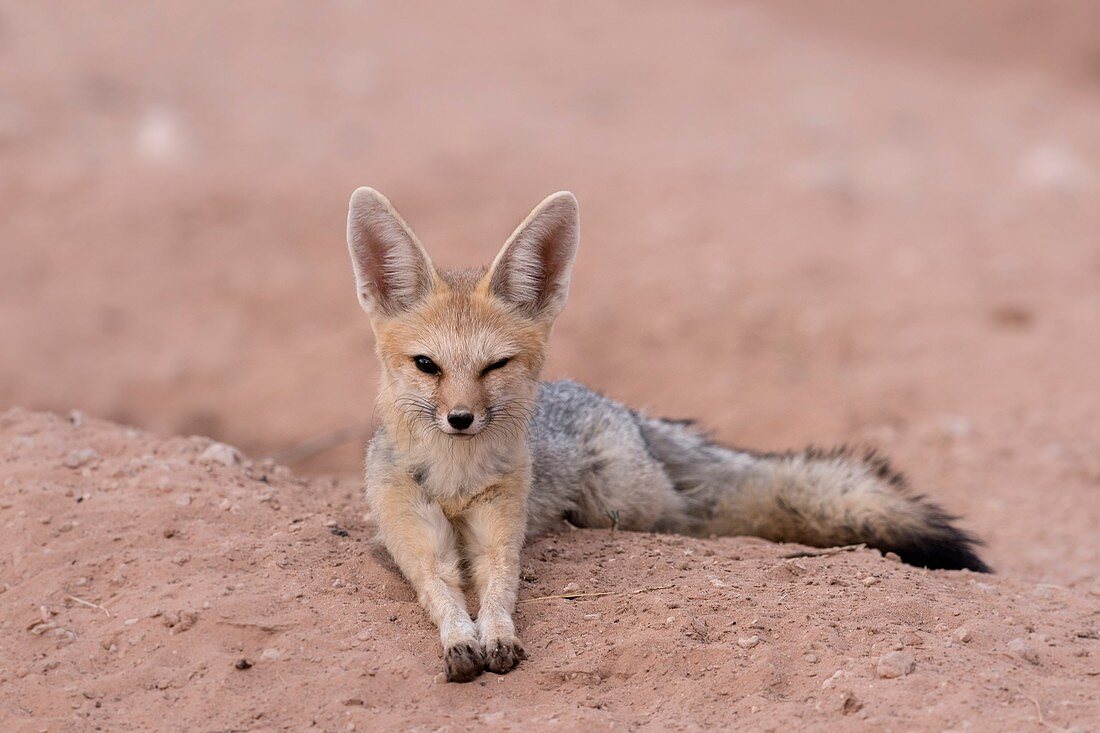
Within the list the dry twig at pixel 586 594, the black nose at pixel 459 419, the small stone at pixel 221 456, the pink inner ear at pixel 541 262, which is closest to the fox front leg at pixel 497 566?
the dry twig at pixel 586 594

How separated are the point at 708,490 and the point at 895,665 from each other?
2.18 metres

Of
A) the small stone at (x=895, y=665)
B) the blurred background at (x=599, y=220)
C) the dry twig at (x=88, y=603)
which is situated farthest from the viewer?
the blurred background at (x=599, y=220)

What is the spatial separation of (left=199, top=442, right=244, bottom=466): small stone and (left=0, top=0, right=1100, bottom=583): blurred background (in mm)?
2945

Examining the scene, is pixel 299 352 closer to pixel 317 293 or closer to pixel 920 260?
pixel 317 293

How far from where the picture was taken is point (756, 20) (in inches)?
603

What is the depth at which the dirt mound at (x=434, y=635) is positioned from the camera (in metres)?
3.32

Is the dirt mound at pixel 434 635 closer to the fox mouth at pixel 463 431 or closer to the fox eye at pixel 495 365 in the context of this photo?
the fox mouth at pixel 463 431

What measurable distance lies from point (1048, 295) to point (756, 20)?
7280mm

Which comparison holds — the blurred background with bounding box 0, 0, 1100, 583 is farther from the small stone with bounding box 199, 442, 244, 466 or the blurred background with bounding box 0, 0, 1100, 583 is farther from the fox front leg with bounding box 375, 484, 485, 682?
the fox front leg with bounding box 375, 484, 485, 682

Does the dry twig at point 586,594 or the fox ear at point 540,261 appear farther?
the fox ear at point 540,261

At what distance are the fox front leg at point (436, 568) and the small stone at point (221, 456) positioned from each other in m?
1.19

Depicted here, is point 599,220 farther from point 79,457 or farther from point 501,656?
point 501,656

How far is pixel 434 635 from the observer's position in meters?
3.75

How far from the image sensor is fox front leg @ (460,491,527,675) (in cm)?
358
